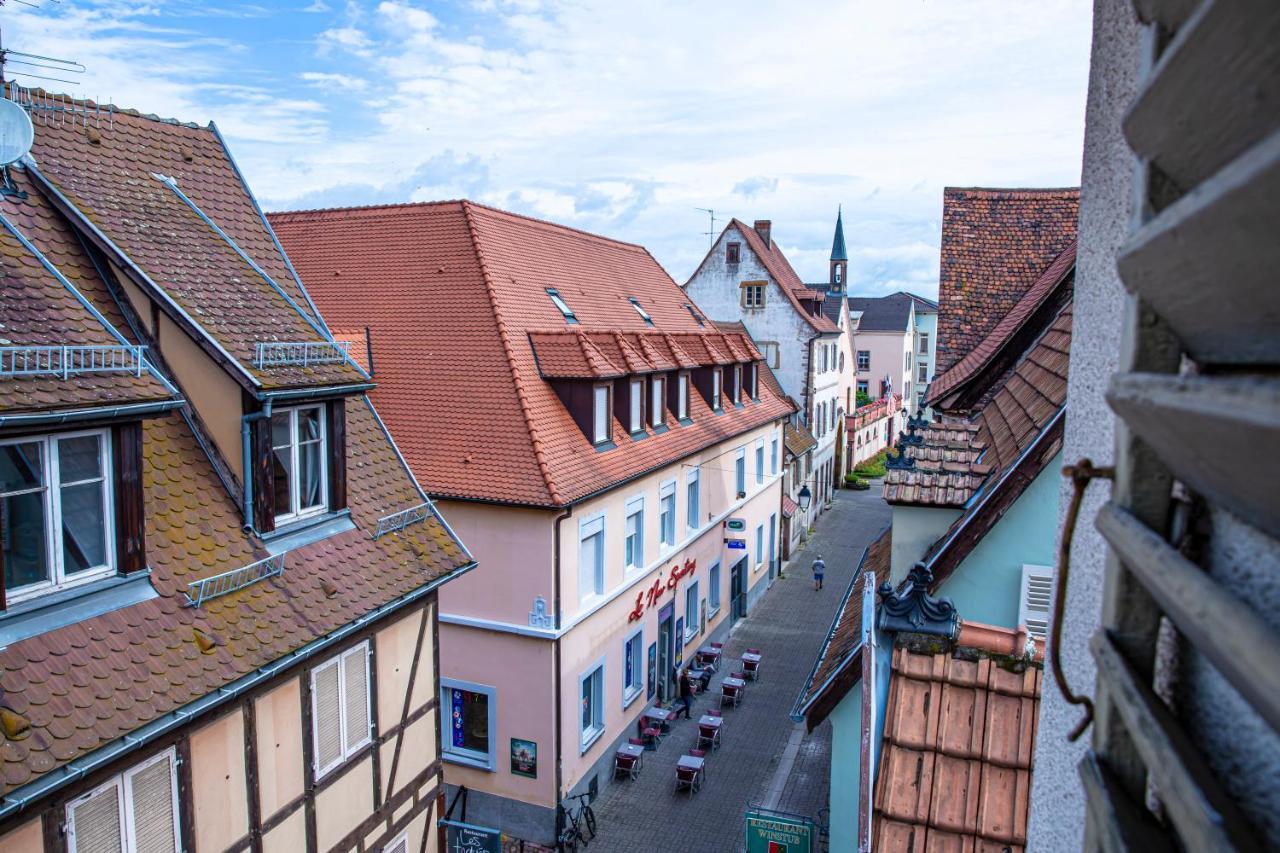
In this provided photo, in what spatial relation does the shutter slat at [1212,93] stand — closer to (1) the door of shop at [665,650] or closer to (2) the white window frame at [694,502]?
(1) the door of shop at [665,650]

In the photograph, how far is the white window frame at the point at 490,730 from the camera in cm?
1562

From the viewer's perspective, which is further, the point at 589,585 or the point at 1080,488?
the point at 589,585

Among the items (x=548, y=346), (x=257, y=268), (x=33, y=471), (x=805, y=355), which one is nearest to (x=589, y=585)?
(x=548, y=346)

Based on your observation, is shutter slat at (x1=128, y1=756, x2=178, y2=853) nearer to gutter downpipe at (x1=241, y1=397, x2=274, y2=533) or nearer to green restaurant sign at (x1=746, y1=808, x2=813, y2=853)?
gutter downpipe at (x1=241, y1=397, x2=274, y2=533)

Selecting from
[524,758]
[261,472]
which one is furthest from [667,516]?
[261,472]

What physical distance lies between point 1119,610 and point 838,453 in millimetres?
43294

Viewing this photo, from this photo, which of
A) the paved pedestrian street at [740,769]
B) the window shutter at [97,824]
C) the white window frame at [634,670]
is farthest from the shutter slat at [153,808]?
the white window frame at [634,670]

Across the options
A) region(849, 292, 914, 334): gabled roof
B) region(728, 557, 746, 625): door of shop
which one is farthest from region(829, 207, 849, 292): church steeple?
region(728, 557, 746, 625): door of shop

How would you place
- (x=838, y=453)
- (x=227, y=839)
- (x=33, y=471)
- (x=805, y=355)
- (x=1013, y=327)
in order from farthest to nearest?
1. (x=838, y=453)
2. (x=805, y=355)
3. (x=1013, y=327)
4. (x=227, y=839)
5. (x=33, y=471)

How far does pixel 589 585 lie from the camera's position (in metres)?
16.5

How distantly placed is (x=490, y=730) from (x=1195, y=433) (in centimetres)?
1578

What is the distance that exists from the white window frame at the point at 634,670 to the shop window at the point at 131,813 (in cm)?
1134

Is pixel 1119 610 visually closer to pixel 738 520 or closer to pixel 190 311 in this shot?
pixel 190 311

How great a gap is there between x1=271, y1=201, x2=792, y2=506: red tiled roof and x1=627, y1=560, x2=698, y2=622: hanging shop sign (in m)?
2.70
